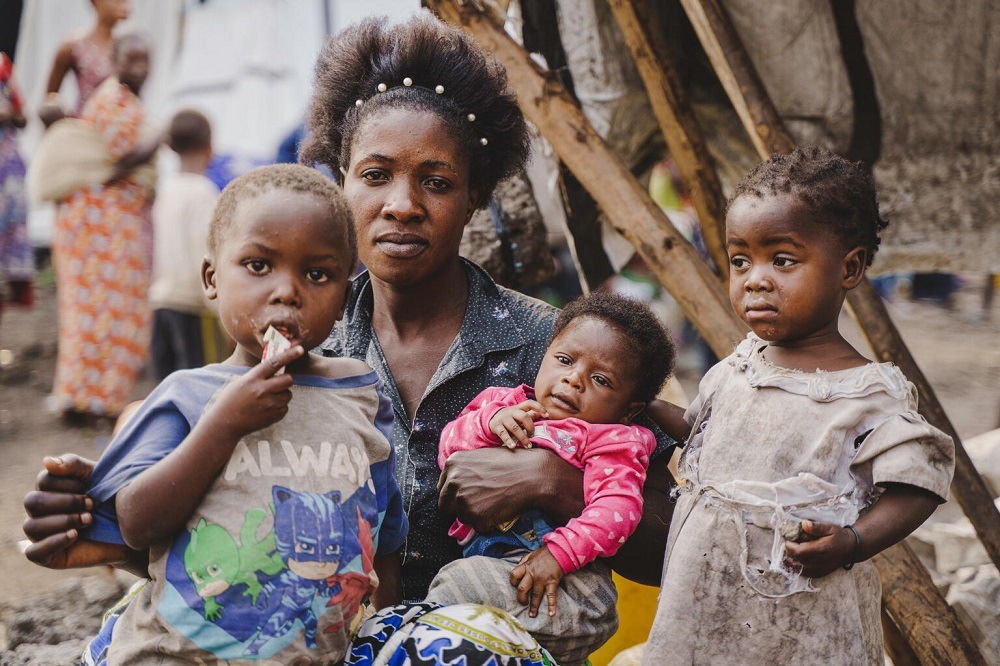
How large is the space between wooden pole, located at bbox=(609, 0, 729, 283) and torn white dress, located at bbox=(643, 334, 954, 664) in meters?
1.31

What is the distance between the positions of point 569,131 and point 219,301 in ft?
5.17

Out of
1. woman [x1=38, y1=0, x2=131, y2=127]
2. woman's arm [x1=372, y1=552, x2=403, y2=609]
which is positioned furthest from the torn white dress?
woman [x1=38, y1=0, x2=131, y2=127]

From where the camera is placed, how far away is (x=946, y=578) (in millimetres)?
3766

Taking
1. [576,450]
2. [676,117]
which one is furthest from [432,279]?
[676,117]

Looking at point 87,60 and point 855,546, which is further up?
point 87,60

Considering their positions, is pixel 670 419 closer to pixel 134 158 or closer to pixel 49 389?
pixel 134 158

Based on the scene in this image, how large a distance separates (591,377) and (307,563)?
0.83 metres

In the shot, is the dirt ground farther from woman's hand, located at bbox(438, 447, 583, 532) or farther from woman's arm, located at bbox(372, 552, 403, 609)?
woman's hand, located at bbox(438, 447, 583, 532)

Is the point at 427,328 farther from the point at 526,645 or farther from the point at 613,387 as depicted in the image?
the point at 526,645

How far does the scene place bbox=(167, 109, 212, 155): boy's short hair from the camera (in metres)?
5.80

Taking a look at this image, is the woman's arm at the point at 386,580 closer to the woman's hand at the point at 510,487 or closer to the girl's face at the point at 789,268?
the woman's hand at the point at 510,487

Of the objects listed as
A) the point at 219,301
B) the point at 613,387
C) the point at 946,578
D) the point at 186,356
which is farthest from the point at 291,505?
the point at 186,356

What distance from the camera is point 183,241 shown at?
18.6 ft

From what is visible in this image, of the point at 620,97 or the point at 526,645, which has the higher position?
the point at 620,97
